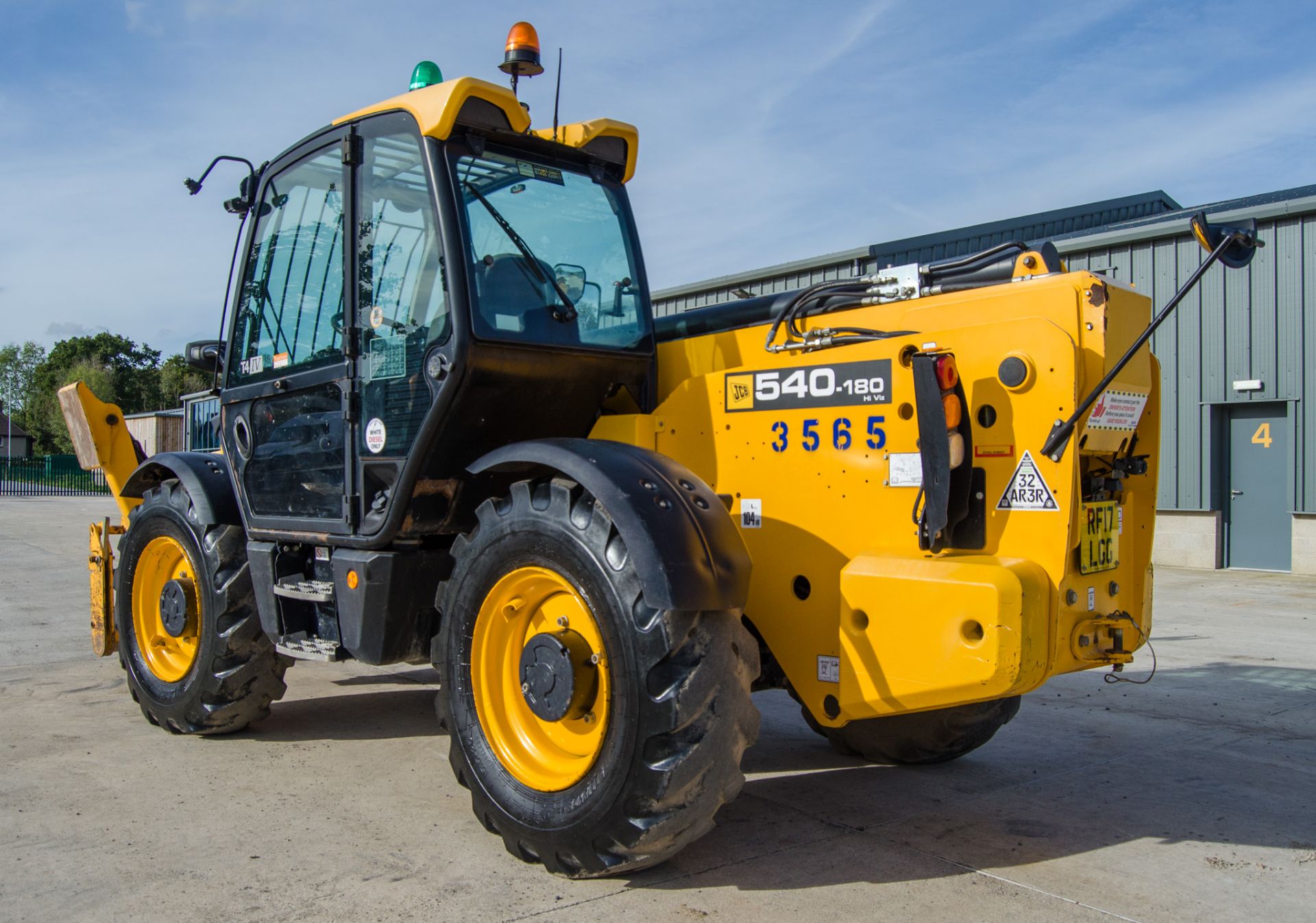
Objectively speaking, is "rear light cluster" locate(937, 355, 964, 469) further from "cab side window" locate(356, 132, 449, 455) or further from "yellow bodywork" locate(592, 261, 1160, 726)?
"cab side window" locate(356, 132, 449, 455)

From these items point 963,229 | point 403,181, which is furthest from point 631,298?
point 963,229

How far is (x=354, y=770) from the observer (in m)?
4.71

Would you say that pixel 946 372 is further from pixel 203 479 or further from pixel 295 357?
pixel 203 479

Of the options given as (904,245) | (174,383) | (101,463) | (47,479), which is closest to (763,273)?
(904,245)

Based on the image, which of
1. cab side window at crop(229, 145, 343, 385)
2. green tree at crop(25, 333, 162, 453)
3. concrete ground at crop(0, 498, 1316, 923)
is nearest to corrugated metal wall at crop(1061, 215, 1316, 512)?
concrete ground at crop(0, 498, 1316, 923)

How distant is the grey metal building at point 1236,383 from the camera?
13.1m

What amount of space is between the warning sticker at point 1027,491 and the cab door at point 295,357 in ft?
8.46

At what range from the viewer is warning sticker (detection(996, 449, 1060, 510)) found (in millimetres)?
3338

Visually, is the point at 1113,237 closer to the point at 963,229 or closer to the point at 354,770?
the point at 963,229

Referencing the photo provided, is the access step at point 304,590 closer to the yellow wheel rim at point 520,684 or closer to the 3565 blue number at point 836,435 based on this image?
the yellow wheel rim at point 520,684

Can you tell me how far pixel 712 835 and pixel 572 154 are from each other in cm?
278

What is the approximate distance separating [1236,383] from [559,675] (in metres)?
12.8

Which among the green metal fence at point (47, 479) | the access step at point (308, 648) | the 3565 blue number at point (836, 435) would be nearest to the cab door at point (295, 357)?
the access step at point (308, 648)

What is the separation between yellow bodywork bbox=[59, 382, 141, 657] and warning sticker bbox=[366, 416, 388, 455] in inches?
99.7
